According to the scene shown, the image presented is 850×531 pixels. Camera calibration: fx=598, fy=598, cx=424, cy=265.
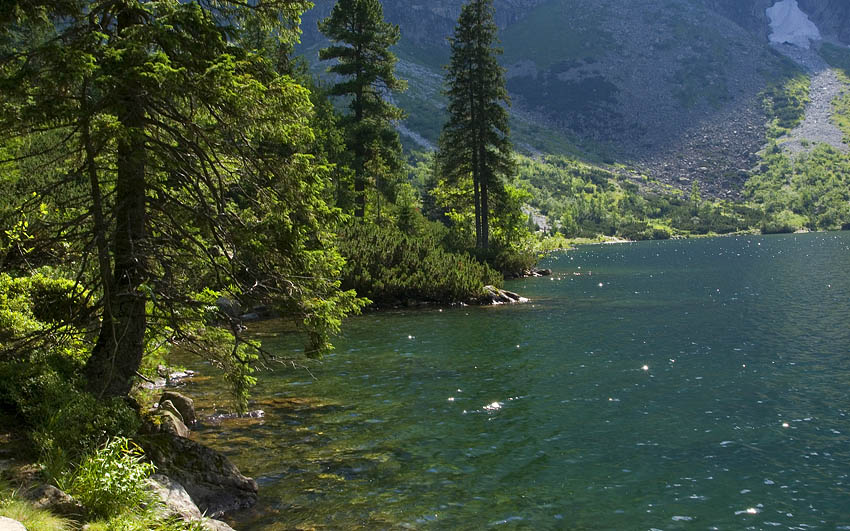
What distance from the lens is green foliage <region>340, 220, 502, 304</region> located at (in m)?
33.5

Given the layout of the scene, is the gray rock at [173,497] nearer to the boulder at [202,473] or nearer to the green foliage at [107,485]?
the green foliage at [107,485]

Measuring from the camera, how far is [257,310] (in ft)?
101

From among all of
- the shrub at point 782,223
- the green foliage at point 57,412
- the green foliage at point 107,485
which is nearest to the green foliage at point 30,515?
the green foliage at point 107,485

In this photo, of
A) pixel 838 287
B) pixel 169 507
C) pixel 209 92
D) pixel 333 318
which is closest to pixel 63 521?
pixel 169 507

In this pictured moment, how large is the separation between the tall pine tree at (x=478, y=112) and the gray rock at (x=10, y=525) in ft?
151

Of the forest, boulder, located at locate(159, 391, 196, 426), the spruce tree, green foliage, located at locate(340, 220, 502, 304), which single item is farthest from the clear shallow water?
the spruce tree

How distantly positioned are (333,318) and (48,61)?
5.47m

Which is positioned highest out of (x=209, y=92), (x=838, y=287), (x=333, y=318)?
(x=209, y=92)

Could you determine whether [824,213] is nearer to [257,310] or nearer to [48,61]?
[257,310]

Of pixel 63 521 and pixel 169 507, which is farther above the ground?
pixel 63 521

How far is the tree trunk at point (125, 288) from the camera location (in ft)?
29.8

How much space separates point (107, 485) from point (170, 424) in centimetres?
437

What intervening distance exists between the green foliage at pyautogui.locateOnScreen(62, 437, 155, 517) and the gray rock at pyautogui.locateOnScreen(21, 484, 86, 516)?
14 cm

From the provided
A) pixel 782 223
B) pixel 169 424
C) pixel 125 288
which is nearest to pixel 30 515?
pixel 125 288
